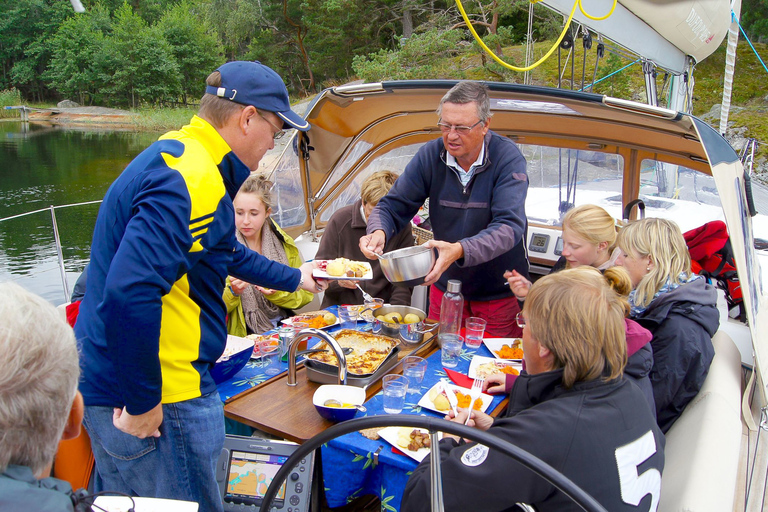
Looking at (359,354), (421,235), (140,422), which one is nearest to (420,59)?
(421,235)

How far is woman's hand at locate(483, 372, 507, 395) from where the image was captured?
7.39 ft

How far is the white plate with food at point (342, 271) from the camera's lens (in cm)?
278

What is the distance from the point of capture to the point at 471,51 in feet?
54.3

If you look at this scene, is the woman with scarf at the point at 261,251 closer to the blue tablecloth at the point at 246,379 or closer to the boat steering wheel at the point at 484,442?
the blue tablecloth at the point at 246,379

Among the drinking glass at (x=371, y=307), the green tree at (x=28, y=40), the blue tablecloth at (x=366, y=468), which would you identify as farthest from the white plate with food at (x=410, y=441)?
the green tree at (x=28, y=40)

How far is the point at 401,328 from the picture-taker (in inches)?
111

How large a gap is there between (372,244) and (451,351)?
0.83 m

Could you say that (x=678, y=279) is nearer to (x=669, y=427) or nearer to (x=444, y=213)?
(x=669, y=427)

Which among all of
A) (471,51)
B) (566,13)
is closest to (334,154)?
(566,13)

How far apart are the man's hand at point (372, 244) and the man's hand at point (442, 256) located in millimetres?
453

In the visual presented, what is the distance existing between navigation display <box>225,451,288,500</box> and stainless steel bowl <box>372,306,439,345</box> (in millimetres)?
1025

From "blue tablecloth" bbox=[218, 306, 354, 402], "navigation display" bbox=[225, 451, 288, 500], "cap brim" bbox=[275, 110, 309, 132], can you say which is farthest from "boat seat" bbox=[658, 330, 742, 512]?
"cap brim" bbox=[275, 110, 309, 132]

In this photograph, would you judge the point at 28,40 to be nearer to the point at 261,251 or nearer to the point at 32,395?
the point at 261,251

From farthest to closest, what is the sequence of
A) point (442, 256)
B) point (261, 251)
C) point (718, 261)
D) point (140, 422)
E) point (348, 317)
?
point (261, 251) → point (718, 261) → point (348, 317) → point (442, 256) → point (140, 422)
